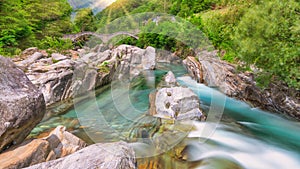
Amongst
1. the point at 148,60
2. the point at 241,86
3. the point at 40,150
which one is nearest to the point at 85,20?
the point at 148,60

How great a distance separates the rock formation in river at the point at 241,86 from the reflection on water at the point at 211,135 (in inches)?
11.7

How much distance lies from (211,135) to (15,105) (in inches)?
167

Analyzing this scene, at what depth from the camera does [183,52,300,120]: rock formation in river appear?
6.48 metres

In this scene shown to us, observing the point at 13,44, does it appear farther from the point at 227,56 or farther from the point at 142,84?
the point at 227,56

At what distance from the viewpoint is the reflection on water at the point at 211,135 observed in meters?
4.44

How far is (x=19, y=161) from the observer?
305 cm

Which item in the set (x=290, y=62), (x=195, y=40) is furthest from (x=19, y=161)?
(x=195, y=40)

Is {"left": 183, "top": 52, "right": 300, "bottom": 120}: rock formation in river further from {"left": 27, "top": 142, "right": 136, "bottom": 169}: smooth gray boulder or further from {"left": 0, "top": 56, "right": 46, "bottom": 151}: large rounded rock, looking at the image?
{"left": 0, "top": 56, "right": 46, "bottom": 151}: large rounded rock

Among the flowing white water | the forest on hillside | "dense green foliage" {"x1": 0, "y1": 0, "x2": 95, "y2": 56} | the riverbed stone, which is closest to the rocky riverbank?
the flowing white water

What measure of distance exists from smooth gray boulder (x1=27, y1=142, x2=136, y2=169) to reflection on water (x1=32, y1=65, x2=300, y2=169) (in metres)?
1.35

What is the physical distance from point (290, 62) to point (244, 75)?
2.53m

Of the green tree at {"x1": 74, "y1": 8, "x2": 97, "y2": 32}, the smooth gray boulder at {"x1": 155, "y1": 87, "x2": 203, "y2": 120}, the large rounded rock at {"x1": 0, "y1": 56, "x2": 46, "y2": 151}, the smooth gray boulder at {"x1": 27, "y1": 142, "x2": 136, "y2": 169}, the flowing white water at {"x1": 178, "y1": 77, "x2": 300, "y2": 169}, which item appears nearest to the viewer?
the smooth gray boulder at {"x1": 27, "y1": 142, "x2": 136, "y2": 169}

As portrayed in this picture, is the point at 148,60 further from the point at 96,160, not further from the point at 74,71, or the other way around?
the point at 96,160

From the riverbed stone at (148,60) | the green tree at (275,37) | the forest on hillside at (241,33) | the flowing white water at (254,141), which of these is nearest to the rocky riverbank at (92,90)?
the flowing white water at (254,141)
